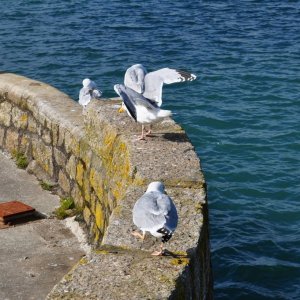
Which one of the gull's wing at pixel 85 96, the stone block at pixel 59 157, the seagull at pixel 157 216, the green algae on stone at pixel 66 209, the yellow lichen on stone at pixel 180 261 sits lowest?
the green algae on stone at pixel 66 209

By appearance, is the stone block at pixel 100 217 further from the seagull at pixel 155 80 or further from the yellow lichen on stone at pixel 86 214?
the seagull at pixel 155 80

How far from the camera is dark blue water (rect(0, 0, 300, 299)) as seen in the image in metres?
9.74

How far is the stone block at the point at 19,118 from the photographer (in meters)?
10.0

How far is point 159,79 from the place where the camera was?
8.67m

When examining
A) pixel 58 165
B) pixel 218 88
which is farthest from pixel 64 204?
pixel 218 88

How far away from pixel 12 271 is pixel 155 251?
81.4 inches

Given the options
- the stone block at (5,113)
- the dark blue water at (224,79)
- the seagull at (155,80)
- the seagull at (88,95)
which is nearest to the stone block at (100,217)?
the seagull at (155,80)

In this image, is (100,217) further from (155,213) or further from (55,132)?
(155,213)

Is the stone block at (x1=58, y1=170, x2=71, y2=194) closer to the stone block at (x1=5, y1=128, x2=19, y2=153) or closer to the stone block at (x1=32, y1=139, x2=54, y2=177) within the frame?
the stone block at (x1=32, y1=139, x2=54, y2=177)

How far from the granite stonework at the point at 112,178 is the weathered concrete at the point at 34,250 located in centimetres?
24

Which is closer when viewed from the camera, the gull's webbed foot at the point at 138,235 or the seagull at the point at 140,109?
the gull's webbed foot at the point at 138,235

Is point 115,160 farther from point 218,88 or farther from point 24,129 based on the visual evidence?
point 218,88

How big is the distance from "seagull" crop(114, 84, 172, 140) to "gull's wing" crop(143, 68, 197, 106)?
63 centimetres

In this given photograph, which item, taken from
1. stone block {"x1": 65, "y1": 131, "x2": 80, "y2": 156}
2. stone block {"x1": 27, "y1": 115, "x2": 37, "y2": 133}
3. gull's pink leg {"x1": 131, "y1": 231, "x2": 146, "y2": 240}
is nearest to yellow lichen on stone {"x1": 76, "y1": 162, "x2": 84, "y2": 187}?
stone block {"x1": 65, "y1": 131, "x2": 80, "y2": 156}
